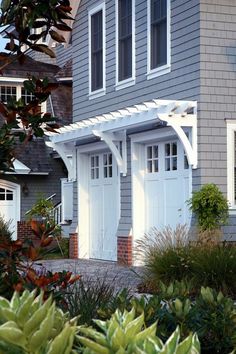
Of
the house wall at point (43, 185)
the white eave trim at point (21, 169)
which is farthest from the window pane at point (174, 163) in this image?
the house wall at point (43, 185)

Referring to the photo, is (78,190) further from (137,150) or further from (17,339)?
(17,339)

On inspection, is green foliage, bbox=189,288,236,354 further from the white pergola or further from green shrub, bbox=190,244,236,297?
the white pergola

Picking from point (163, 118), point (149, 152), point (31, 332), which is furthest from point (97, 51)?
point (31, 332)

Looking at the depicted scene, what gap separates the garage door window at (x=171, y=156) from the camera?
16.4 metres

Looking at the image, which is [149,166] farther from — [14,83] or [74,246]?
[14,83]

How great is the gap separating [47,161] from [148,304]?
21.7 meters

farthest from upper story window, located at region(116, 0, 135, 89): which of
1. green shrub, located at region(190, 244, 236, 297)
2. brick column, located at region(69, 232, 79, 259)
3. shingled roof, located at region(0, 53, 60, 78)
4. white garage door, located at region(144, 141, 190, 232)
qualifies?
shingled roof, located at region(0, 53, 60, 78)

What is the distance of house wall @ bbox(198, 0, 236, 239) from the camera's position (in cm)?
1494

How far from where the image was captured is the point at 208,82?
15.0 metres

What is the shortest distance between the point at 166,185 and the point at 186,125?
2.09 meters

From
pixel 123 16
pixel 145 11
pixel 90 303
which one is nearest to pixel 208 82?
pixel 145 11

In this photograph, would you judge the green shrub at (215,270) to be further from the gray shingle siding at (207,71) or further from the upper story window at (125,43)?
the upper story window at (125,43)

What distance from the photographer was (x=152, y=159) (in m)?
17.4

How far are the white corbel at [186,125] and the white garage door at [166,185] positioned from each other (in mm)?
786
